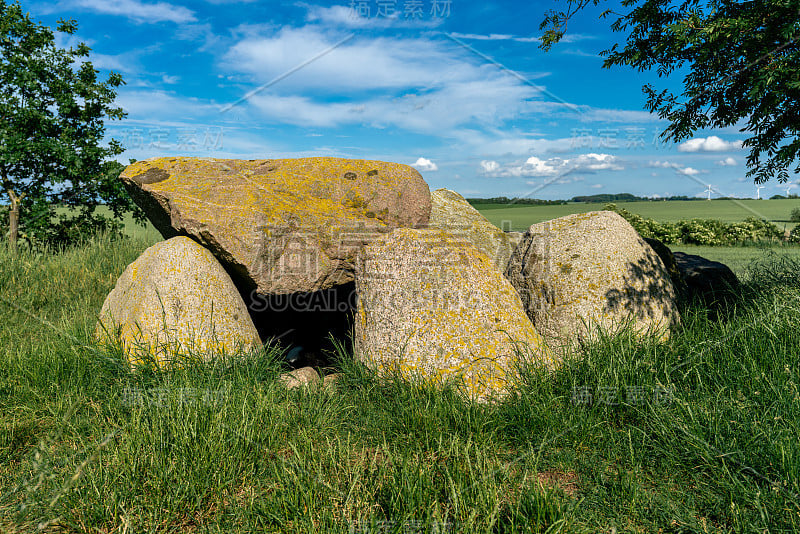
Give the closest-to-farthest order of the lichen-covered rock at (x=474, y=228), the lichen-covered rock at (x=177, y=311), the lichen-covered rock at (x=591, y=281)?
1. the lichen-covered rock at (x=177, y=311)
2. the lichen-covered rock at (x=591, y=281)
3. the lichen-covered rock at (x=474, y=228)

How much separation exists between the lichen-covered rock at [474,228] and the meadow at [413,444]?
98.3 inches

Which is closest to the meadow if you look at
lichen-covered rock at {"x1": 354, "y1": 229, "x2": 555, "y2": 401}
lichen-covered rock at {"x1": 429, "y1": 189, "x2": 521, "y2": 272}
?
lichen-covered rock at {"x1": 354, "y1": 229, "x2": 555, "y2": 401}

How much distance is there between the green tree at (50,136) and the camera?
11039 mm

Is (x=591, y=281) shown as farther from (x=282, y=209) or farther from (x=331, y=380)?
(x=282, y=209)

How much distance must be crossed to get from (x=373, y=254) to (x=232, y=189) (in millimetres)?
1959

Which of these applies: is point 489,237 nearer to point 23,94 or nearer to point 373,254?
point 373,254

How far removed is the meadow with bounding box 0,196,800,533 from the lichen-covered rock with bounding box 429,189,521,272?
2.50m

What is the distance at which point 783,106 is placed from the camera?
496 centimetres

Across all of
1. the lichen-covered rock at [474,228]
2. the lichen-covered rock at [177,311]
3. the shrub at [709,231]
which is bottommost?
the lichen-covered rock at [177,311]

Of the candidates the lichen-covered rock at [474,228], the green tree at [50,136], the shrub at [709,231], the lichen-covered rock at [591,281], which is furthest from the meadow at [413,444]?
the shrub at [709,231]

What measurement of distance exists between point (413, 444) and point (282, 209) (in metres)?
3.13

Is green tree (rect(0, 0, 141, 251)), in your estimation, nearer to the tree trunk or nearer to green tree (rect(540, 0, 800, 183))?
the tree trunk

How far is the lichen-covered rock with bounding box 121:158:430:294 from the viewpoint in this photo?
5.43m

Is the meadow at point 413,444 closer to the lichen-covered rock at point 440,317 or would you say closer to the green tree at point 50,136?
the lichen-covered rock at point 440,317
